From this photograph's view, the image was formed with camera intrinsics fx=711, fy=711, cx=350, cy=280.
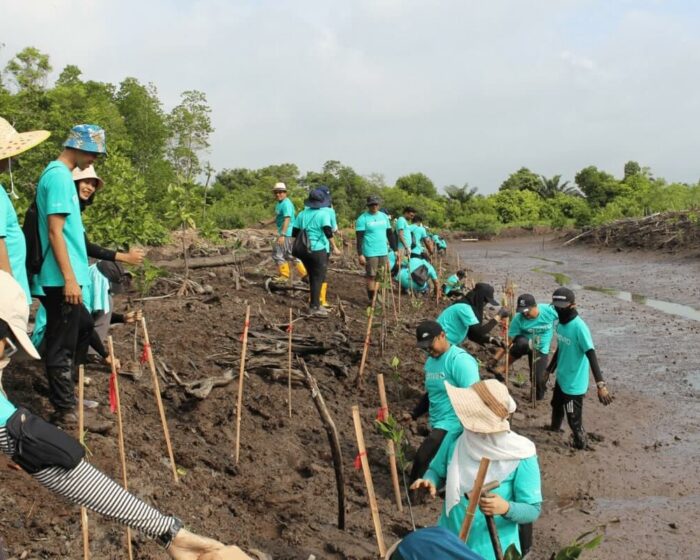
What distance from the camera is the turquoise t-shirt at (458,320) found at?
7441 millimetres

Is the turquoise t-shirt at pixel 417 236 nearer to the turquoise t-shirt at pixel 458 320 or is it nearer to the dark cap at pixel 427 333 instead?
the turquoise t-shirt at pixel 458 320

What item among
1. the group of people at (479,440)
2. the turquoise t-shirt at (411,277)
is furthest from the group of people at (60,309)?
the turquoise t-shirt at (411,277)

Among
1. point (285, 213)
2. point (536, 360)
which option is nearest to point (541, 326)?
point (536, 360)

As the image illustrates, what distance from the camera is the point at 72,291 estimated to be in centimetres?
448

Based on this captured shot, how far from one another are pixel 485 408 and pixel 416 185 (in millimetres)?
46610

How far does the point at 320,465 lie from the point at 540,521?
1.86 meters

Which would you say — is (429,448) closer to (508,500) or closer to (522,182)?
(508,500)

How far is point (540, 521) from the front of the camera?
5.70 m

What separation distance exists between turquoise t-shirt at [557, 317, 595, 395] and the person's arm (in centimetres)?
472

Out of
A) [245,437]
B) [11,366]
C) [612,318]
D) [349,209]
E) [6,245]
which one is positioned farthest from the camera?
[349,209]

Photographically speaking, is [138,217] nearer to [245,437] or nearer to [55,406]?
[245,437]

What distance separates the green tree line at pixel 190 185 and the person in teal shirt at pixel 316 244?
1.43m

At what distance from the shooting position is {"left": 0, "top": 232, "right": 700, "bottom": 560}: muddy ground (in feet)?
14.8

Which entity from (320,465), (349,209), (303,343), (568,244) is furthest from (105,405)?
(349,209)
